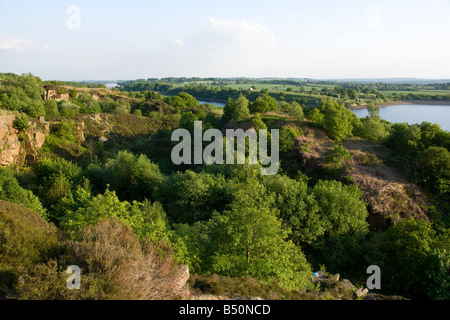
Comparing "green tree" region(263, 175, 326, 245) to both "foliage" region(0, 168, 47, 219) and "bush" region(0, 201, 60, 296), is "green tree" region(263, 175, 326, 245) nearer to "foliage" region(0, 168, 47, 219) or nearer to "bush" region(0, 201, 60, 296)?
"bush" region(0, 201, 60, 296)

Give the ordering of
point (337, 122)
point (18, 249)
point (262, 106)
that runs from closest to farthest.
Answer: point (18, 249)
point (337, 122)
point (262, 106)

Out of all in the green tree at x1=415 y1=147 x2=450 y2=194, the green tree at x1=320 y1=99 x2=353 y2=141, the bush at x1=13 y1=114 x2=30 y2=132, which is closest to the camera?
the green tree at x1=415 y1=147 x2=450 y2=194

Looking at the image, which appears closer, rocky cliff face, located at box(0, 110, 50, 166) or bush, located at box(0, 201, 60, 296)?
bush, located at box(0, 201, 60, 296)

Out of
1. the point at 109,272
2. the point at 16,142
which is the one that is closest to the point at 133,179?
the point at 16,142

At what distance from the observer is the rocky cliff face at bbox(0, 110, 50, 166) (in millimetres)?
32031

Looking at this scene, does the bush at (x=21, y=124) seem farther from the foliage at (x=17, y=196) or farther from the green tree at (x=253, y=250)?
the green tree at (x=253, y=250)

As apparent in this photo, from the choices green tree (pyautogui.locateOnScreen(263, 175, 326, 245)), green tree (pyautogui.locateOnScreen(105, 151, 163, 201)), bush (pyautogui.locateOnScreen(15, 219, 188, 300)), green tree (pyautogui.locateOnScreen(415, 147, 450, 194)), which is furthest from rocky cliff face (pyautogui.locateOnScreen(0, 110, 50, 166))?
green tree (pyautogui.locateOnScreen(415, 147, 450, 194))

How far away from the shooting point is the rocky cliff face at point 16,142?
32.0 meters

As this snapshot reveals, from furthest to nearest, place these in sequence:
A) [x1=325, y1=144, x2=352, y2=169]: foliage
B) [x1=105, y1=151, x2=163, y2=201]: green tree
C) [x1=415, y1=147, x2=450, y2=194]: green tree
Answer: [x1=325, y1=144, x2=352, y2=169]: foliage < [x1=105, y1=151, x2=163, y2=201]: green tree < [x1=415, y1=147, x2=450, y2=194]: green tree

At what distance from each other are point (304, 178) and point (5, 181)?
25562 millimetres

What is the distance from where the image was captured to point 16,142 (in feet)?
110

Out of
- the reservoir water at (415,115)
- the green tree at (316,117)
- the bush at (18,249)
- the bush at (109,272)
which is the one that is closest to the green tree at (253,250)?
the bush at (109,272)

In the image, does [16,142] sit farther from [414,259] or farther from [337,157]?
[414,259]

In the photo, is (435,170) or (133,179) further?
(133,179)
